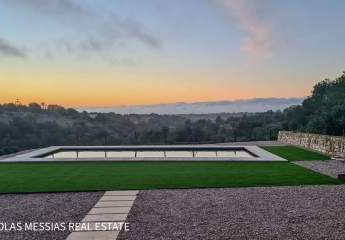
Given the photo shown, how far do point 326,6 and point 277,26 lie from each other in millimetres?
2012

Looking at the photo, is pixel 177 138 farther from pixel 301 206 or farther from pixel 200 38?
pixel 301 206

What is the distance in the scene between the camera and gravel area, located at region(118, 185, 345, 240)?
4258 millimetres

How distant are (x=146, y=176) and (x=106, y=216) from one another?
11.0 ft

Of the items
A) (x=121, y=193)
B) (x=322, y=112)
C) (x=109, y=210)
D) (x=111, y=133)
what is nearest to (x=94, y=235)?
(x=109, y=210)

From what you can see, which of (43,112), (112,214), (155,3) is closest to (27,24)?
(155,3)

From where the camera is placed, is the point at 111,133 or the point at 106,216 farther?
the point at 111,133

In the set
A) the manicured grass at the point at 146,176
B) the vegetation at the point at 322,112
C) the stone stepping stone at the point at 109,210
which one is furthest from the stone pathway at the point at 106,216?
the vegetation at the point at 322,112

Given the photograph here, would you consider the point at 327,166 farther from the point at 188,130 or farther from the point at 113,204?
the point at 188,130

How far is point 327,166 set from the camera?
384 inches

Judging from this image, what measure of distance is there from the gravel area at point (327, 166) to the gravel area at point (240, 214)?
2.02 meters

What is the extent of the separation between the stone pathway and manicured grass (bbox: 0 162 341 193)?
0.84 metres

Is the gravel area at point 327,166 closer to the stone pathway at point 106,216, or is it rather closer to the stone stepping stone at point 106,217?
the stone pathway at point 106,216

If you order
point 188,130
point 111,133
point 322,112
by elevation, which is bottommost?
point 111,133

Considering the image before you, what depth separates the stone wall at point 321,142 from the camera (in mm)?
11708
